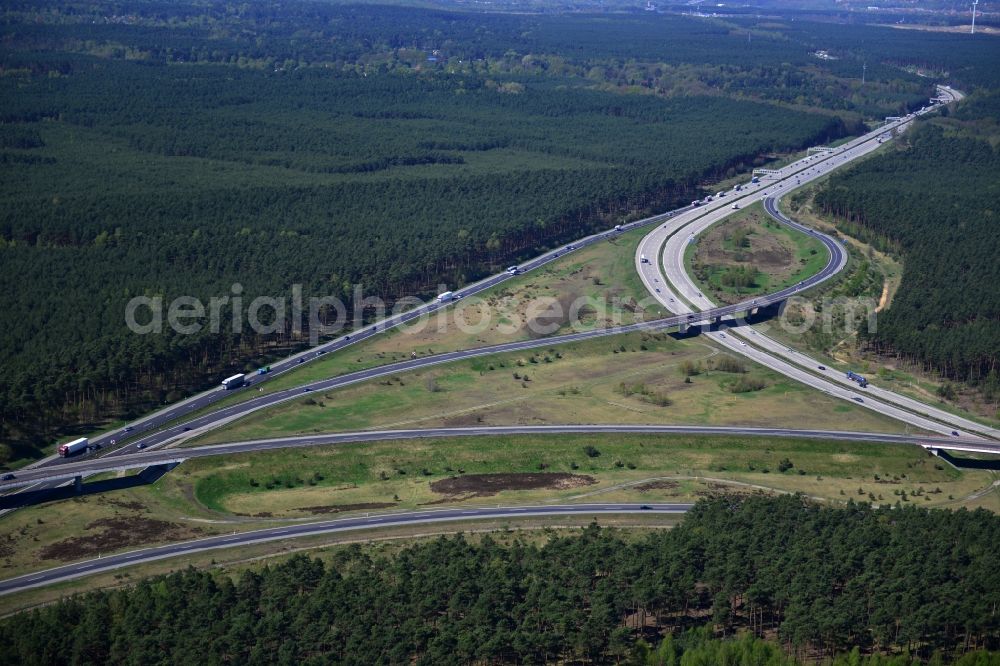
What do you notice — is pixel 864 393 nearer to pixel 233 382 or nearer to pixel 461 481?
pixel 461 481

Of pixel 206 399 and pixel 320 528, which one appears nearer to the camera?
pixel 320 528

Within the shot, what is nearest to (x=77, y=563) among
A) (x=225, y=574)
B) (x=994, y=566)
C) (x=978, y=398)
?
(x=225, y=574)

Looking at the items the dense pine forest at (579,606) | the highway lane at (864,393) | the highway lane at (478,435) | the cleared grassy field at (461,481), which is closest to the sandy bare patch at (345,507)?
the cleared grassy field at (461,481)

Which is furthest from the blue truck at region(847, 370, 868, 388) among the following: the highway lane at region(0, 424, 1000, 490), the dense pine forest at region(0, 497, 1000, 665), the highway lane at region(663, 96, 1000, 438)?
the dense pine forest at region(0, 497, 1000, 665)

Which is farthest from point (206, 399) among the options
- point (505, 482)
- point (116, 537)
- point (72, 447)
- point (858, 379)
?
point (858, 379)

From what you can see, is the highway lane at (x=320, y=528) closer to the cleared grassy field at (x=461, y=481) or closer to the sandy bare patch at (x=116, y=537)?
the sandy bare patch at (x=116, y=537)

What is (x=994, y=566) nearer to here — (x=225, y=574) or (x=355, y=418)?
(x=225, y=574)
